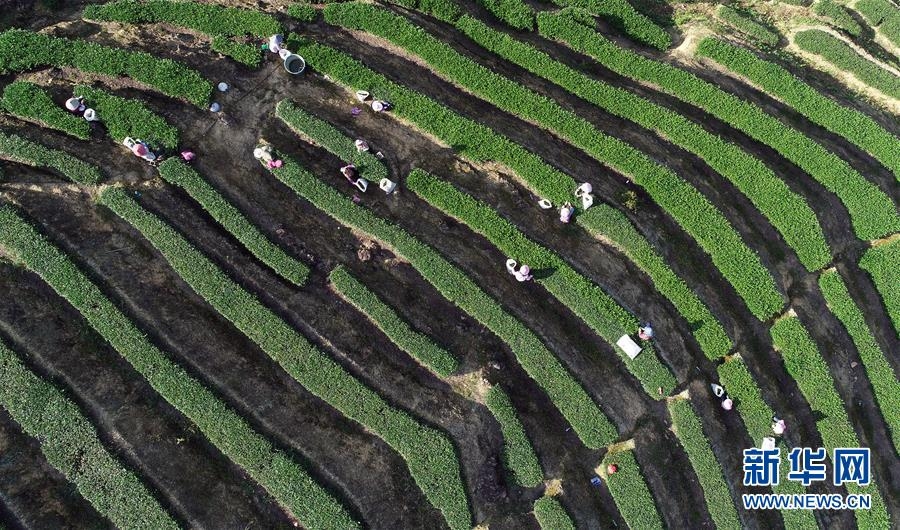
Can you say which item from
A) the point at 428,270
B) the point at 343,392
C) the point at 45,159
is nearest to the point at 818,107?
the point at 428,270

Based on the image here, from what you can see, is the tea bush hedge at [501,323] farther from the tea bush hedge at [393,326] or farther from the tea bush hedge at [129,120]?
the tea bush hedge at [129,120]

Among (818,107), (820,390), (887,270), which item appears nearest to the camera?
(820,390)

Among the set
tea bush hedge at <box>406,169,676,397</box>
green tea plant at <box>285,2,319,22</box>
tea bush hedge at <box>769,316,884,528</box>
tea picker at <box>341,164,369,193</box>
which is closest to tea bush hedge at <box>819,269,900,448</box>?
tea bush hedge at <box>769,316,884,528</box>

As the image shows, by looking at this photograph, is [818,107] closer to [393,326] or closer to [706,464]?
[706,464]

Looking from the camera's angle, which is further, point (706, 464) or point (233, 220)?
point (706, 464)

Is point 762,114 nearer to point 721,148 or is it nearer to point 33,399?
point 721,148

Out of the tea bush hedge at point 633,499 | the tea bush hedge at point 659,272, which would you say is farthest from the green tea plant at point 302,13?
the tea bush hedge at point 633,499

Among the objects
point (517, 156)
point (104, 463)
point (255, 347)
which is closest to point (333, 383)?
point (255, 347)
